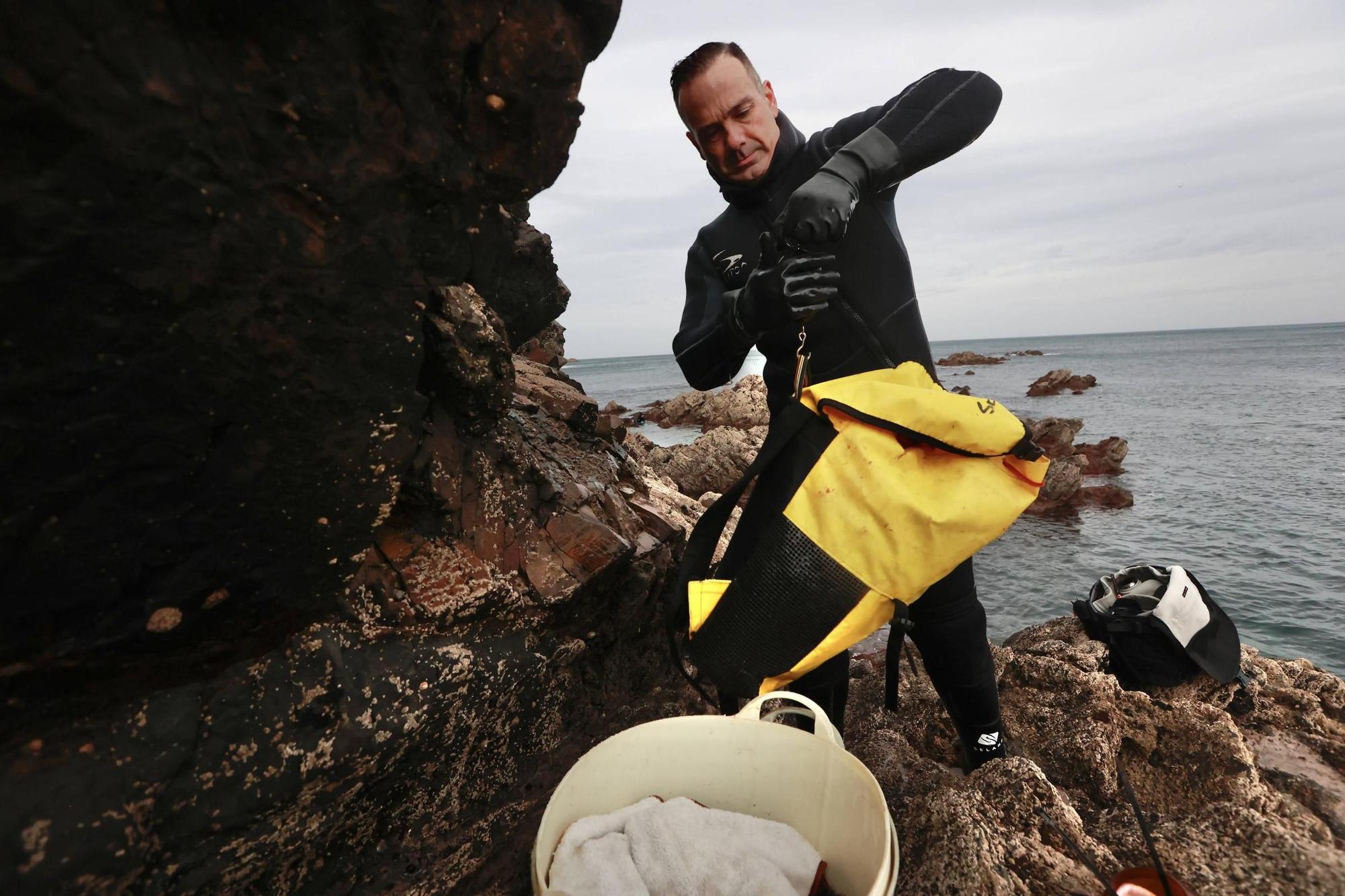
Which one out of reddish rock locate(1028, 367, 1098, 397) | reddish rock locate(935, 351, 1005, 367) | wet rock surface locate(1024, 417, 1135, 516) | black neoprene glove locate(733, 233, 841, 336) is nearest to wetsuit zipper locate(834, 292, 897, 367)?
black neoprene glove locate(733, 233, 841, 336)

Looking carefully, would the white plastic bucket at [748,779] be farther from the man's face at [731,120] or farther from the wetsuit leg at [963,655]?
the man's face at [731,120]

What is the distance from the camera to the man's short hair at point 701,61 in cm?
221

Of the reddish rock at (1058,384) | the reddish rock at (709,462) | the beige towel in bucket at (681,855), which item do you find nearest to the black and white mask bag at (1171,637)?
the beige towel in bucket at (681,855)

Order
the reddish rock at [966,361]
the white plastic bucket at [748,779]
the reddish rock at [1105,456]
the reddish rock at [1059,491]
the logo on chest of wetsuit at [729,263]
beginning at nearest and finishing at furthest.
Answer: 1. the white plastic bucket at [748,779]
2. the logo on chest of wetsuit at [729,263]
3. the reddish rock at [1059,491]
4. the reddish rock at [1105,456]
5. the reddish rock at [966,361]

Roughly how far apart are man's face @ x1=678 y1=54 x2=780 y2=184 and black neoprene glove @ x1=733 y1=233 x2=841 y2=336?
0.51 m

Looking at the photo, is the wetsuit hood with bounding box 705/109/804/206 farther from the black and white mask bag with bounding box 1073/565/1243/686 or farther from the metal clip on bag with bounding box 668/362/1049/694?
the black and white mask bag with bounding box 1073/565/1243/686

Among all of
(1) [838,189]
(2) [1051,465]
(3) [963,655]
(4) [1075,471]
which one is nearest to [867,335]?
(1) [838,189]

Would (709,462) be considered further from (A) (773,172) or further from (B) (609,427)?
(A) (773,172)

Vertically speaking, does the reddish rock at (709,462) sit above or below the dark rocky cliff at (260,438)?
below

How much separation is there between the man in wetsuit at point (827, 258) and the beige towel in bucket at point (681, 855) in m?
0.71

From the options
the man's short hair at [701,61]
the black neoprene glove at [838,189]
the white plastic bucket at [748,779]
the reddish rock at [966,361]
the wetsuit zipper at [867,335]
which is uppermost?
the man's short hair at [701,61]

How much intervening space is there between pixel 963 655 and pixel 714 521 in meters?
1.07

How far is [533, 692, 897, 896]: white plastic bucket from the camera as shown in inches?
65.5

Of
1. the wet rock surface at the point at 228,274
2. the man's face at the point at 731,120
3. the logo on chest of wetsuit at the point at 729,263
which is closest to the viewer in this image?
the wet rock surface at the point at 228,274
